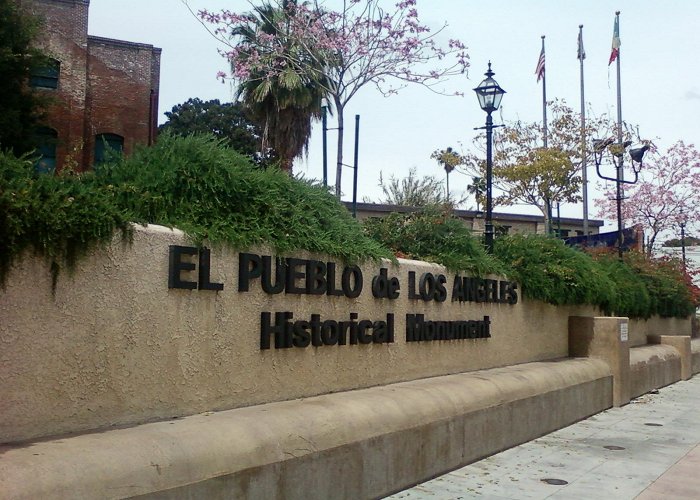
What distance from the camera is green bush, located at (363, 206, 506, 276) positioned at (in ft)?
32.2

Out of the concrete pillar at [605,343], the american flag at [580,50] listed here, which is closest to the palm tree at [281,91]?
the concrete pillar at [605,343]

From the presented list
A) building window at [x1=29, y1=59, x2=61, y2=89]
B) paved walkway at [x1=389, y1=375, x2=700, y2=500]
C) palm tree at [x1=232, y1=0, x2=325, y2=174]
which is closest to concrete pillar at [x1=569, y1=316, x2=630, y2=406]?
paved walkway at [x1=389, y1=375, x2=700, y2=500]

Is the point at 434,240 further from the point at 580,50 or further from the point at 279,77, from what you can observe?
the point at 580,50

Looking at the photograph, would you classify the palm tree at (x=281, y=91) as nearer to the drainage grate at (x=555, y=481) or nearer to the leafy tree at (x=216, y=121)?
the leafy tree at (x=216, y=121)

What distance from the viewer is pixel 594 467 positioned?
858 centimetres

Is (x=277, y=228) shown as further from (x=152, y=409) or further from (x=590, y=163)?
(x=590, y=163)

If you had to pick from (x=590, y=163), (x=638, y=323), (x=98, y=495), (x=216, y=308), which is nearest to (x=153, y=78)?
(x=590, y=163)

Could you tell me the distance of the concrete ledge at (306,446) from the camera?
4305 mm

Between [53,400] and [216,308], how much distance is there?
158cm

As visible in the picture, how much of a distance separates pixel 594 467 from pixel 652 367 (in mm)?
7665

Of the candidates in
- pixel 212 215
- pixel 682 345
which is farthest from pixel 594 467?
pixel 682 345

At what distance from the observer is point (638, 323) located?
17.4 m

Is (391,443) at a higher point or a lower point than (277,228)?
lower

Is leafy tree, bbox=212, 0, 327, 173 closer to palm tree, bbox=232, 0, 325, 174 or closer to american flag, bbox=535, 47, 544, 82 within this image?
palm tree, bbox=232, 0, 325, 174
